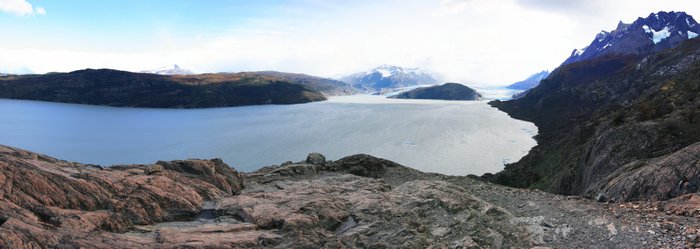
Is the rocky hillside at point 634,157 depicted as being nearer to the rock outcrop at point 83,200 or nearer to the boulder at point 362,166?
the boulder at point 362,166

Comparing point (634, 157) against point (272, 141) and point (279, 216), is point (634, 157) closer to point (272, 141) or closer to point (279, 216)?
point (279, 216)

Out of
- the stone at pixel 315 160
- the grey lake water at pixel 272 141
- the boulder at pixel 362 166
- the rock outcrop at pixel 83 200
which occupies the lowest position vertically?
the grey lake water at pixel 272 141

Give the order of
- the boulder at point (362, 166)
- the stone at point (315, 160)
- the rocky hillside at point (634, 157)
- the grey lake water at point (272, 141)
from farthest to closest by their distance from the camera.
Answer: the grey lake water at point (272, 141) < the stone at point (315, 160) < the boulder at point (362, 166) < the rocky hillside at point (634, 157)

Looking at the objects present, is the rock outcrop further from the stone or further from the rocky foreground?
the stone

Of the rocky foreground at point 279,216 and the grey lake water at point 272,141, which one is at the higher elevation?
the rocky foreground at point 279,216

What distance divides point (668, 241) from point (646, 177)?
7.48 meters

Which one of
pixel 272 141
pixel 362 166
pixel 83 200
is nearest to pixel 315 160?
pixel 362 166

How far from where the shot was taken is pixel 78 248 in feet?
38.3

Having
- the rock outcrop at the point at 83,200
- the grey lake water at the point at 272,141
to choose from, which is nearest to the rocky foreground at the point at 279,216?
the rock outcrop at the point at 83,200

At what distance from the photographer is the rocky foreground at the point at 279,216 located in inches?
512

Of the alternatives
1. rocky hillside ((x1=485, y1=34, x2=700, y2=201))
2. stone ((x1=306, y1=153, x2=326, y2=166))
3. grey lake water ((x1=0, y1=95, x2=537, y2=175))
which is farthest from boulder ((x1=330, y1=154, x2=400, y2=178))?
grey lake water ((x1=0, y1=95, x2=537, y2=175))

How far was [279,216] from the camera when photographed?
16.0 metres

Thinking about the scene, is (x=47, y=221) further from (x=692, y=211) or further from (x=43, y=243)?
(x=692, y=211)

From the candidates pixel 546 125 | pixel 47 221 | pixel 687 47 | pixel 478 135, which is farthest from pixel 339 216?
pixel 687 47
